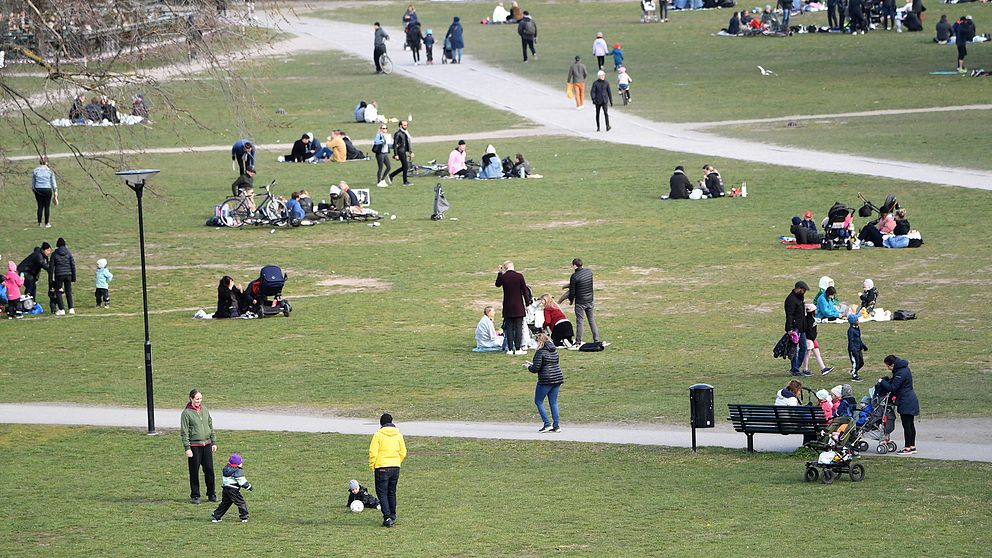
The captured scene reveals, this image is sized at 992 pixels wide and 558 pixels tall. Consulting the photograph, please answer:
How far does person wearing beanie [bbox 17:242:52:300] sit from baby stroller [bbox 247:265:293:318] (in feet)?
16.3

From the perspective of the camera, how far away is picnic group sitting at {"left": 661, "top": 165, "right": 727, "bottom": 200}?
42.1 meters

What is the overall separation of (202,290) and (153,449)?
12841 millimetres

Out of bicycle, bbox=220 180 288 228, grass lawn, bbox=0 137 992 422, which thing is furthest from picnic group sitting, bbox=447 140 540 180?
bicycle, bbox=220 180 288 228

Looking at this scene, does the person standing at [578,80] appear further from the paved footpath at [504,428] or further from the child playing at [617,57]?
the paved footpath at [504,428]

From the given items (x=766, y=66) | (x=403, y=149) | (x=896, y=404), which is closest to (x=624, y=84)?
(x=766, y=66)

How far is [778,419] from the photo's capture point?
66.0 ft

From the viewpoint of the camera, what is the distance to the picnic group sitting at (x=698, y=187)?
42.1m

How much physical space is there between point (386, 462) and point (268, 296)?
48.6 ft

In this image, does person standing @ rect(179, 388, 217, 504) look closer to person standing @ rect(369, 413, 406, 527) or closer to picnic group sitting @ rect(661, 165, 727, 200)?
person standing @ rect(369, 413, 406, 527)

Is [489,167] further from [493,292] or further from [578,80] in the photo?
[493,292]

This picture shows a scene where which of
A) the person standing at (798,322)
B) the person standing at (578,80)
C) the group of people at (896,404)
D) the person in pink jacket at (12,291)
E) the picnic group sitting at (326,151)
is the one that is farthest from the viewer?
the person standing at (578,80)

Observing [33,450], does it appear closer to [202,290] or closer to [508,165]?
[202,290]

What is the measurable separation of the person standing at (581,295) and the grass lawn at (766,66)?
66.4 ft

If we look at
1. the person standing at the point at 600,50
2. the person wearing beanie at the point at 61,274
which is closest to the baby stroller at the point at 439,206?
the person wearing beanie at the point at 61,274
